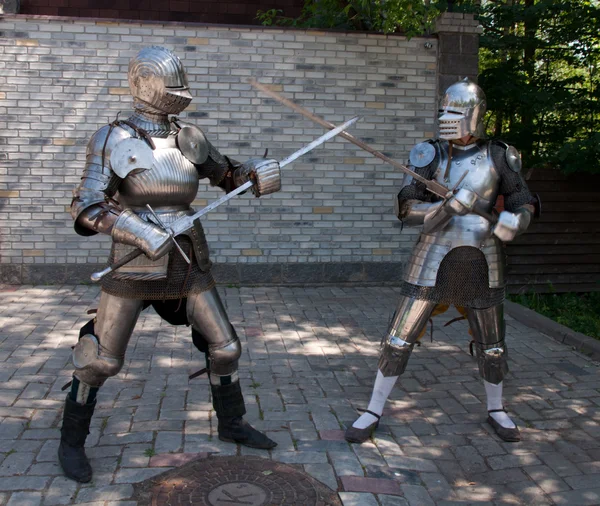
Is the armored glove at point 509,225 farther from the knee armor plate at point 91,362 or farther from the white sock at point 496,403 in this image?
the knee armor plate at point 91,362

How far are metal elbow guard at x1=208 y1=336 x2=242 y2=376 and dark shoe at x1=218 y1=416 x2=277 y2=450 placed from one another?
307 mm

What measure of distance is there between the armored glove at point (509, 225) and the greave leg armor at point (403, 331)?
0.53 m

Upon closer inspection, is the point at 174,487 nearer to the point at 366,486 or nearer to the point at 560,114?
the point at 366,486

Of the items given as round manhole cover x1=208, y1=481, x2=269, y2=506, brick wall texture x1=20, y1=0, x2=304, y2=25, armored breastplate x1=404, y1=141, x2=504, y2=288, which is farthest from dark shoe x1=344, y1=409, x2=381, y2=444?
brick wall texture x1=20, y1=0, x2=304, y2=25

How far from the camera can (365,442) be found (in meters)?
3.62

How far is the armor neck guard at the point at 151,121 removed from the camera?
314 centimetres

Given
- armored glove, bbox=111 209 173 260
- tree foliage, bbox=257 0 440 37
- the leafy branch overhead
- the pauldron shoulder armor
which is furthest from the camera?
the leafy branch overhead

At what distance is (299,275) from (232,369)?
4.09m

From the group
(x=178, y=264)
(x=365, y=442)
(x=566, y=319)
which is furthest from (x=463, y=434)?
(x=566, y=319)

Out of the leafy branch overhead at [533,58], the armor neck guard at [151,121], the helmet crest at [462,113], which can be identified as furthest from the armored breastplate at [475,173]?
the leafy branch overhead at [533,58]

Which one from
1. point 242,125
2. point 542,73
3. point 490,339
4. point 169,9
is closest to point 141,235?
point 490,339

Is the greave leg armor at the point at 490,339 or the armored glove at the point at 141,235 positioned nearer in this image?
the armored glove at the point at 141,235

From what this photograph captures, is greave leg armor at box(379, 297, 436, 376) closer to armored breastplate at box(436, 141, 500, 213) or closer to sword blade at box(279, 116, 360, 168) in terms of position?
armored breastplate at box(436, 141, 500, 213)

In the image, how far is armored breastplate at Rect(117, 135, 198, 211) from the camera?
304cm
